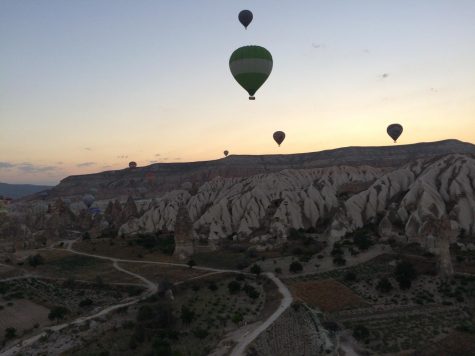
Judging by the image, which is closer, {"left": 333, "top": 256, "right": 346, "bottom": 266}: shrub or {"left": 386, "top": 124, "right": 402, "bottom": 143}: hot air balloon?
{"left": 333, "top": 256, "right": 346, "bottom": 266}: shrub

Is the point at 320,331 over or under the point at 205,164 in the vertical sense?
under

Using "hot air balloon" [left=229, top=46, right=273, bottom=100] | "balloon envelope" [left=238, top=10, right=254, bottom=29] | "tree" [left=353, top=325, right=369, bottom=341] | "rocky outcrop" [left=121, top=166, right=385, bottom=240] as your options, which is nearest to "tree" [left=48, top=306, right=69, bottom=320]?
"tree" [left=353, top=325, right=369, bottom=341]

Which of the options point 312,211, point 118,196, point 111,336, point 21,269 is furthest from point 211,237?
point 118,196

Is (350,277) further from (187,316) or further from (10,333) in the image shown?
(10,333)

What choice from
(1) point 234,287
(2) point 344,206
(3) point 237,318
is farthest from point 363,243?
(3) point 237,318

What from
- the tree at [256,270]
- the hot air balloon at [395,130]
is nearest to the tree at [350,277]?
the tree at [256,270]

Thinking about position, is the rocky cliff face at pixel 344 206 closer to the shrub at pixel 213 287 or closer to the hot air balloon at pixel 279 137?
the hot air balloon at pixel 279 137

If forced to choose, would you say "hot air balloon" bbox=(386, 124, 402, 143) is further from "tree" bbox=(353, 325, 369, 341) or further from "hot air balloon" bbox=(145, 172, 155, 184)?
"hot air balloon" bbox=(145, 172, 155, 184)

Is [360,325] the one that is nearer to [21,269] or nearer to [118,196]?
[21,269]
